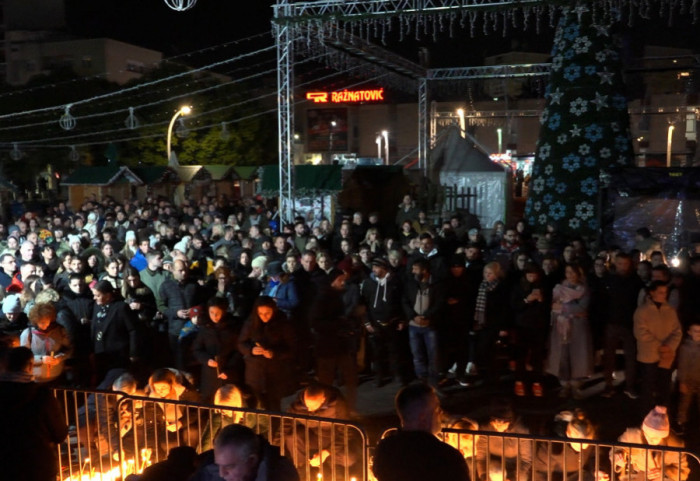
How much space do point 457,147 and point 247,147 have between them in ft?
112

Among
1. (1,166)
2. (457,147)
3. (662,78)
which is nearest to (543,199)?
(457,147)

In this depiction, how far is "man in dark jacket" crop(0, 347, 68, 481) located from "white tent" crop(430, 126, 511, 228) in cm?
1611

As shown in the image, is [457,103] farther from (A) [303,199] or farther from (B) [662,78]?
(A) [303,199]

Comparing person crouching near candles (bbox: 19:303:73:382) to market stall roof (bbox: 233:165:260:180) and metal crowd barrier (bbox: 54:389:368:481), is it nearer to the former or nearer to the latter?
metal crowd barrier (bbox: 54:389:368:481)

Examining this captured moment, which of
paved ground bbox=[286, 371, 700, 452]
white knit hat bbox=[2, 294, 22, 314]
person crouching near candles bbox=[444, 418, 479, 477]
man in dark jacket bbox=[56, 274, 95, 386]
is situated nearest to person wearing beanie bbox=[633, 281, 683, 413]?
paved ground bbox=[286, 371, 700, 452]

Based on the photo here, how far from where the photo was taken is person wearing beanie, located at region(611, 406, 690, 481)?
15.1ft

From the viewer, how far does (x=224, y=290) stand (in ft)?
28.4

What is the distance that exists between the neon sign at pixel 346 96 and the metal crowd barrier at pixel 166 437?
47822 mm

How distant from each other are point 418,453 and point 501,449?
215 cm

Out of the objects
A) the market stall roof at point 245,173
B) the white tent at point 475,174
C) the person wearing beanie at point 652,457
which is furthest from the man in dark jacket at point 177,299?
the market stall roof at point 245,173

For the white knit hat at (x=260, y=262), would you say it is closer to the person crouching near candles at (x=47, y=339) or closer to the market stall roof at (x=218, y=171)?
the person crouching near candles at (x=47, y=339)

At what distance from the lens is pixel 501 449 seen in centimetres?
510

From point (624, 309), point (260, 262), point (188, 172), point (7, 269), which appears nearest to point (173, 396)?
point (260, 262)

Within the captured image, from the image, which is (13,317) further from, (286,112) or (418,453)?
(286,112)
